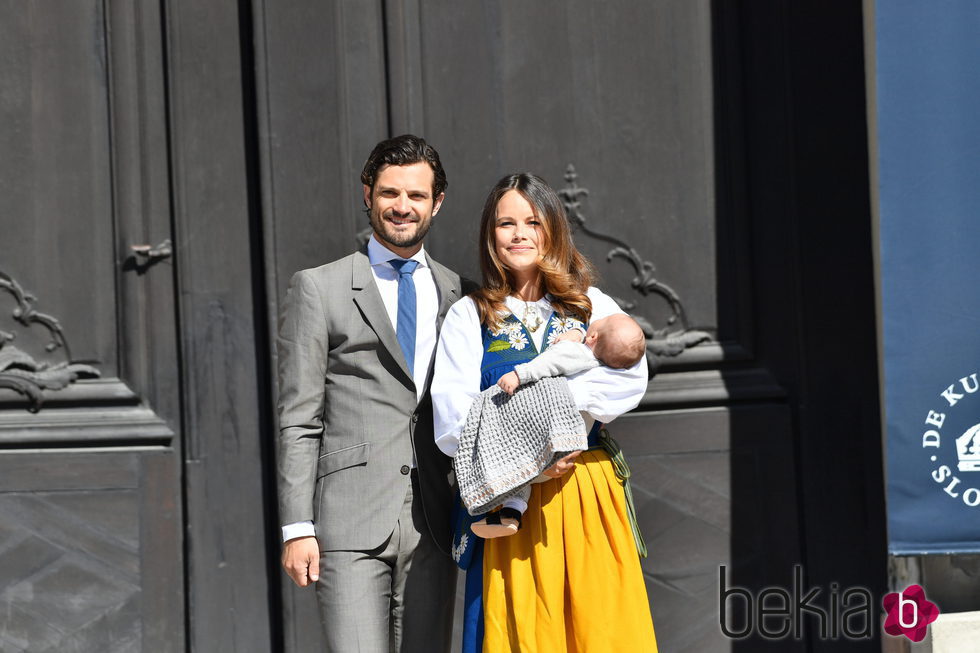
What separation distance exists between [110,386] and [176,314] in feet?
1.17

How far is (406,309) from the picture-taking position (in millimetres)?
3396

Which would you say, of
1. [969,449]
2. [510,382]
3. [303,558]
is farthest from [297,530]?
[969,449]

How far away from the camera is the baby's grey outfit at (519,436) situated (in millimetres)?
3000

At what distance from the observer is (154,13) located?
4277 mm

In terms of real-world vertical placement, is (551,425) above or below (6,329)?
below

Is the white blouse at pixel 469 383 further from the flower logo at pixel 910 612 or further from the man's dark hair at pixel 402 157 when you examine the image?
the flower logo at pixel 910 612

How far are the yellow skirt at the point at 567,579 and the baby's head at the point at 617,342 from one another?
Answer: 319mm

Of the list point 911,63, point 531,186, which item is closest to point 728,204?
point 911,63

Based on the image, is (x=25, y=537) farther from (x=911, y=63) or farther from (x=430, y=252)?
(x=911, y=63)

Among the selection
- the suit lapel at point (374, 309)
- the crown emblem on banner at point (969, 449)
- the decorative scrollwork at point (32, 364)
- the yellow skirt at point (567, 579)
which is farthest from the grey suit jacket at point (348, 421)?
the crown emblem on banner at point (969, 449)

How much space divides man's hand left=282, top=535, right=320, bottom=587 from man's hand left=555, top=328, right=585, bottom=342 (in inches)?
35.3

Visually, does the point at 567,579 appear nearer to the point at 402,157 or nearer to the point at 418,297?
the point at 418,297

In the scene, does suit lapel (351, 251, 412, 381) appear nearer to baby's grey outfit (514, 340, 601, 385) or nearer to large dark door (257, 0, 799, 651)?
baby's grey outfit (514, 340, 601, 385)

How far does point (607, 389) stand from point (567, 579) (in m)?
0.54
